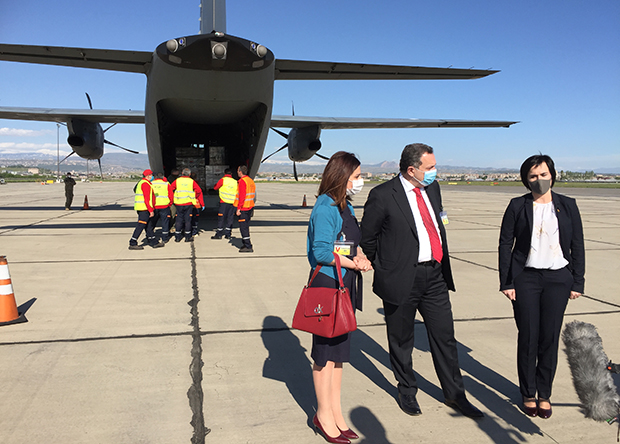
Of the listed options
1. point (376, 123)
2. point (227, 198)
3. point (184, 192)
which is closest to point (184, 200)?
point (184, 192)

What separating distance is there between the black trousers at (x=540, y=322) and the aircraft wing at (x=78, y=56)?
805 centimetres

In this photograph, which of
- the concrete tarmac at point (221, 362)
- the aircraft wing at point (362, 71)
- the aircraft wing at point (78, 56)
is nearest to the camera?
the concrete tarmac at point (221, 362)

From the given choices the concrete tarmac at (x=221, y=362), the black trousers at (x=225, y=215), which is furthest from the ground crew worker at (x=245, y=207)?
the concrete tarmac at (x=221, y=362)

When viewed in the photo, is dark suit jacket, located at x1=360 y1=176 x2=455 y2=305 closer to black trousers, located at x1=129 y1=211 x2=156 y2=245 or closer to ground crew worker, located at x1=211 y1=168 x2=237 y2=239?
black trousers, located at x1=129 y1=211 x2=156 y2=245

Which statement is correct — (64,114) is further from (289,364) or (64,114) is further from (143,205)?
(289,364)

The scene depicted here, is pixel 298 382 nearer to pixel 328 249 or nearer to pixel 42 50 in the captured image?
pixel 328 249

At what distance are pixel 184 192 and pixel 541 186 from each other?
818 cm

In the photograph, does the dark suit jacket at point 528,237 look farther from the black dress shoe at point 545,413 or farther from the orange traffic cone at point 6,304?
the orange traffic cone at point 6,304

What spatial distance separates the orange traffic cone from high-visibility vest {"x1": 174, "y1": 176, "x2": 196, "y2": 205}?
17.2ft

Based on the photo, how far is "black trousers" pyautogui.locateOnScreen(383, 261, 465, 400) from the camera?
3.10 meters

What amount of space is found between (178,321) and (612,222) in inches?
613

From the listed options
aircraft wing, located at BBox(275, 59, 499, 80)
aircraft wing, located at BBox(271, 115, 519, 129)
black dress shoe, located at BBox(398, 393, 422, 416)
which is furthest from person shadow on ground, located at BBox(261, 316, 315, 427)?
aircraft wing, located at BBox(271, 115, 519, 129)

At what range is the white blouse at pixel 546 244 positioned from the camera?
308 cm

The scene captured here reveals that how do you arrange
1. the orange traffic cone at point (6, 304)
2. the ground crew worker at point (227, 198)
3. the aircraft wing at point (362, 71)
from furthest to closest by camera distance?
the ground crew worker at point (227, 198) → the aircraft wing at point (362, 71) → the orange traffic cone at point (6, 304)
